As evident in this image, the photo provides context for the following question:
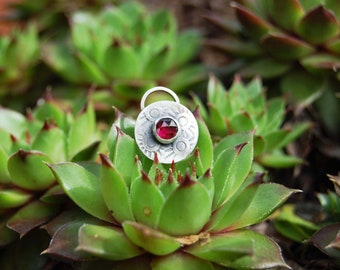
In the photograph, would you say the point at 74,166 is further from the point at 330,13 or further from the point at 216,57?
the point at 216,57

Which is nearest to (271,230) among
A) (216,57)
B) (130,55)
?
(130,55)

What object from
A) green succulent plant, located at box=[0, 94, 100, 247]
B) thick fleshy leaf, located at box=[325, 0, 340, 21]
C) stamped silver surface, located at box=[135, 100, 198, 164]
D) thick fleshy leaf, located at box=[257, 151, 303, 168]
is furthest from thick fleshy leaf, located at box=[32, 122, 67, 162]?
thick fleshy leaf, located at box=[325, 0, 340, 21]

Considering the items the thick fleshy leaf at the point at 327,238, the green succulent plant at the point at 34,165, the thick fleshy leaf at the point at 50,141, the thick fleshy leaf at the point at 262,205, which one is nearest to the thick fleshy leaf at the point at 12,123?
the green succulent plant at the point at 34,165

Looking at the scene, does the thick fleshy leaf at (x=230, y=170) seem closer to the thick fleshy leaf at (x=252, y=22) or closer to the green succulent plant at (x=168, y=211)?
the green succulent plant at (x=168, y=211)

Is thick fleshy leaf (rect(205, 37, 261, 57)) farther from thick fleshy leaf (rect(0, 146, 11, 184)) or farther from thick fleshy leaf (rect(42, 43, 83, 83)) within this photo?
thick fleshy leaf (rect(0, 146, 11, 184))

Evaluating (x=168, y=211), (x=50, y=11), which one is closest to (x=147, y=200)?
(x=168, y=211)

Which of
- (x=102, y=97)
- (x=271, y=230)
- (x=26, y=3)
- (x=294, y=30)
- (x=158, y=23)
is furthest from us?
(x=26, y=3)
